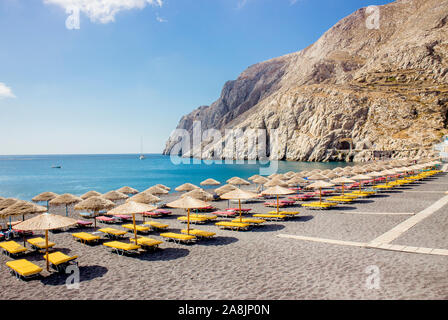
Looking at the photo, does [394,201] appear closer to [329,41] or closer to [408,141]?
[408,141]

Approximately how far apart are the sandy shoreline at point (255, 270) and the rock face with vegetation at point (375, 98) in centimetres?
7947

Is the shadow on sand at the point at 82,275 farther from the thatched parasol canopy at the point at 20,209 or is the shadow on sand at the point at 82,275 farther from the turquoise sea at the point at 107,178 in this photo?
the turquoise sea at the point at 107,178

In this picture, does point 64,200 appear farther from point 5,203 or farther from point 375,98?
point 375,98

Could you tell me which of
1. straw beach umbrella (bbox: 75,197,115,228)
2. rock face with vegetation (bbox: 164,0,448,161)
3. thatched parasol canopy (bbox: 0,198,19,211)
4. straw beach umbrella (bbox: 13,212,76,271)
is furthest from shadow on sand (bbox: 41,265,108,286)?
rock face with vegetation (bbox: 164,0,448,161)

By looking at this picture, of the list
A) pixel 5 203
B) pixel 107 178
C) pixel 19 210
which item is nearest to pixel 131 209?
pixel 19 210

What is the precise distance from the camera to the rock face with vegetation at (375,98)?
87.6m

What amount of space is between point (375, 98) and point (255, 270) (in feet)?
346

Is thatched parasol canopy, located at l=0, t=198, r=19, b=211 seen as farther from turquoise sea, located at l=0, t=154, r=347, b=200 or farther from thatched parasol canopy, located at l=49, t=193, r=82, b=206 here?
turquoise sea, located at l=0, t=154, r=347, b=200

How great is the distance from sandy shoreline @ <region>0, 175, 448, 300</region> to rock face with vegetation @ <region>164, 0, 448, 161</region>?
79470 mm

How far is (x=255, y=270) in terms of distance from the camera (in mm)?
9367

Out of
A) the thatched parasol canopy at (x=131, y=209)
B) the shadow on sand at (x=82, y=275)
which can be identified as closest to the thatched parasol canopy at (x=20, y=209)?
the thatched parasol canopy at (x=131, y=209)

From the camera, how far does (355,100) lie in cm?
10069

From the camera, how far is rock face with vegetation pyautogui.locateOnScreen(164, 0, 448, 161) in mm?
87625
